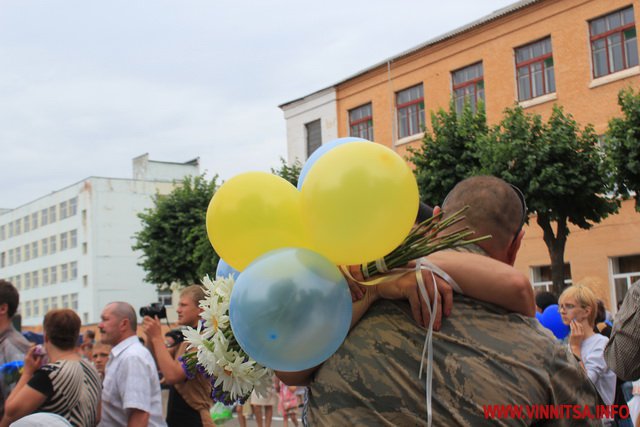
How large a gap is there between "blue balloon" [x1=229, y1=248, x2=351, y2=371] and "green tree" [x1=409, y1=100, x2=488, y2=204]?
Answer: 18.0 m

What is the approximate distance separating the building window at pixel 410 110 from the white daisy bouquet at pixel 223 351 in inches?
1052

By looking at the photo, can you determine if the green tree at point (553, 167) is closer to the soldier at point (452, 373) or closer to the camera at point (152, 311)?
the camera at point (152, 311)

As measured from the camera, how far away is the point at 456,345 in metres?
2.22

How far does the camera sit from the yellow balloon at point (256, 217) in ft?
7.62

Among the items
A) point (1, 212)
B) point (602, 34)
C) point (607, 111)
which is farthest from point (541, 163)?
point (1, 212)

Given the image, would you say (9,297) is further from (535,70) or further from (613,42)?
(535,70)

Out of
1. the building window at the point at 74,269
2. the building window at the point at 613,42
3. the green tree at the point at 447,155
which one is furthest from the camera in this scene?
the building window at the point at 74,269

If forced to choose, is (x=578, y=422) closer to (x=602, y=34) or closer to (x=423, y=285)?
(x=423, y=285)

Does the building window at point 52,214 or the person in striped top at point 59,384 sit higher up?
the building window at point 52,214

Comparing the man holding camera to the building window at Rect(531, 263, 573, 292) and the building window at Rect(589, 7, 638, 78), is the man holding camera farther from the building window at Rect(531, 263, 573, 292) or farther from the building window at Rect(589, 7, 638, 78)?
the building window at Rect(589, 7, 638, 78)

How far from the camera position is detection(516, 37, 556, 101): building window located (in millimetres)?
24516

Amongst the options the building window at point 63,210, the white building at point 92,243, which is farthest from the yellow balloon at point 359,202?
the building window at point 63,210

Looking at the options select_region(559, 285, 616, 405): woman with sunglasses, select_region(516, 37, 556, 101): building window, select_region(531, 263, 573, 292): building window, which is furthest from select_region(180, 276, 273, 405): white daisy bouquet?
select_region(516, 37, 556, 101): building window

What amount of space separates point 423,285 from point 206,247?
27.9 m
